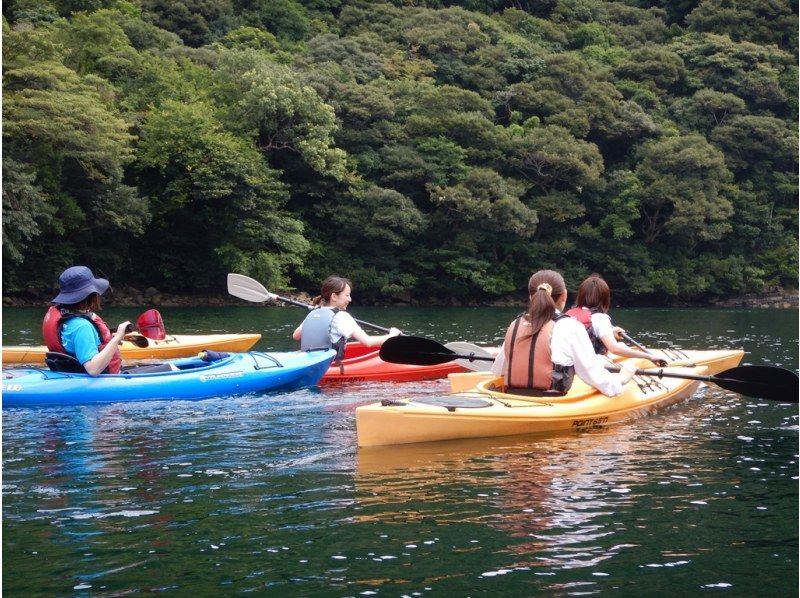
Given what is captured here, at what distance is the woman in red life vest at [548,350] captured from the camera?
6.80 metres

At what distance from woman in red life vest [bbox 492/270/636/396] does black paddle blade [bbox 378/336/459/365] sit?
1.17 metres

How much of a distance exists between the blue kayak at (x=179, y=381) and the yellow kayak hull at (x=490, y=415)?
2.46 meters

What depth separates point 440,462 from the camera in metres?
6.15

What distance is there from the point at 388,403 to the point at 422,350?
1.88 meters

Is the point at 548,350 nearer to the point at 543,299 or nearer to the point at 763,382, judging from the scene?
the point at 543,299

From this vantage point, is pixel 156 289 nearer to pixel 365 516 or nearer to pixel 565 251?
pixel 565 251

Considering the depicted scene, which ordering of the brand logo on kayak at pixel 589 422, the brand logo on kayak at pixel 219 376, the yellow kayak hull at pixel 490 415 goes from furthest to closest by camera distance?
1. the brand logo on kayak at pixel 219 376
2. the brand logo on kayak at pixel 589 422
3. the yellow kayak hull at pixel 490 415

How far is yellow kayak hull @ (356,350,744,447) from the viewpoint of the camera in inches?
253

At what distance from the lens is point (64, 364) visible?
8.11 m

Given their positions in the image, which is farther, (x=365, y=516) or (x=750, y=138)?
(x=750, y=138)

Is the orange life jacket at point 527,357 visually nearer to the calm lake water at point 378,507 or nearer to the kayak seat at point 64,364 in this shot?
the calm lake water at point 378,507

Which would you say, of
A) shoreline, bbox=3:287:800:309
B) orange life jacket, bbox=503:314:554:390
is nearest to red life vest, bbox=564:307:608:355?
orange life jacket, bbox=503:314:554:390

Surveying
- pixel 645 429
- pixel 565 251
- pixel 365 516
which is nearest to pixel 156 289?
pixel 565 251

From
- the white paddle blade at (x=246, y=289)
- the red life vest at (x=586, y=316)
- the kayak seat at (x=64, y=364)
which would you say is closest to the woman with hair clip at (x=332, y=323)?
the white paddle blade at (x=246, y=289)
